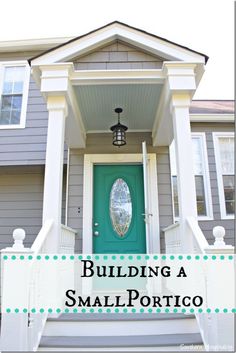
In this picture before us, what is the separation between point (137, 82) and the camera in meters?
3.32

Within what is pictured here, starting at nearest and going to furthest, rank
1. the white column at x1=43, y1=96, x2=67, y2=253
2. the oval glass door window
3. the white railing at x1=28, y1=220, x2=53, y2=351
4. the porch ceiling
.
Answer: the white railing at x1=28, y1=220, x2=53, y2=351, the white column at x1=43, y1=96, x2=67, y2=253, the porch ceiling, the oval glass door window

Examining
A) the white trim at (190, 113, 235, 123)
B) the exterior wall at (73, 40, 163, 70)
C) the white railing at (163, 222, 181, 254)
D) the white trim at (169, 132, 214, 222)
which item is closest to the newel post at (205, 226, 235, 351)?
the white railing at (163, 222, 181, 254)

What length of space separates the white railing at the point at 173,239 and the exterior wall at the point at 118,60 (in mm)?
1917

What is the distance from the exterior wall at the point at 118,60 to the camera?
335 cm

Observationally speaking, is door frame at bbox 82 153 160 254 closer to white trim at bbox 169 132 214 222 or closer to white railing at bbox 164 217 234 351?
white trim at bbox 169 132 214 222

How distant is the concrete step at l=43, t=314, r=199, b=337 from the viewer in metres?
2.67

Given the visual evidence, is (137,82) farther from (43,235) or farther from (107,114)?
(43,235)

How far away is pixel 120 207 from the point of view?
14.4ft

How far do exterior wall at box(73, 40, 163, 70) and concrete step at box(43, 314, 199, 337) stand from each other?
8.90 ft

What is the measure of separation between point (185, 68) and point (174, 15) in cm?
202

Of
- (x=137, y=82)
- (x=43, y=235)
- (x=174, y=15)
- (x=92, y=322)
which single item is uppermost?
(x=174, y=15)

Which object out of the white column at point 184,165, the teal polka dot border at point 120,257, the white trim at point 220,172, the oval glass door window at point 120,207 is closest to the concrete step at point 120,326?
the teal polka dot border at point 120,257

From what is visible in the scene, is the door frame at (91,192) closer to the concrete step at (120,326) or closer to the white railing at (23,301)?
the concrete step at (120,326)

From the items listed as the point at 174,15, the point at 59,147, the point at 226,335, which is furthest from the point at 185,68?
the point at 226,335
